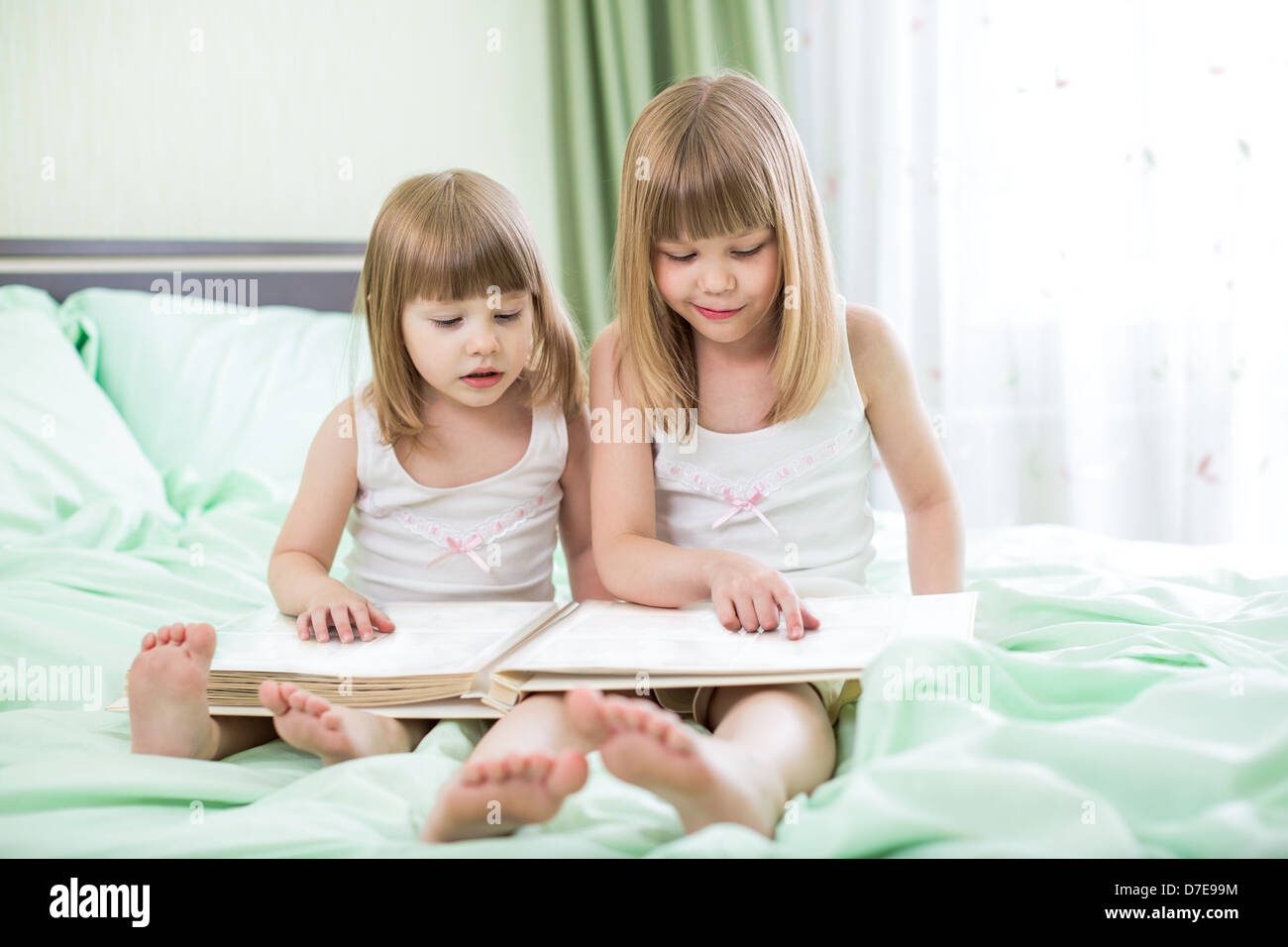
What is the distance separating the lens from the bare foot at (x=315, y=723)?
753 mm

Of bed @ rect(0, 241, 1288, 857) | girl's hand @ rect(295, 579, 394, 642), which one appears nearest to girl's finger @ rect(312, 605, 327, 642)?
girl's hand @ rect(295, 579, 394, 642)

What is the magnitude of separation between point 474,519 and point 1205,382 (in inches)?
60.2

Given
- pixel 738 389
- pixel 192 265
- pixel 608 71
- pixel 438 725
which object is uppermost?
pixel 608 71

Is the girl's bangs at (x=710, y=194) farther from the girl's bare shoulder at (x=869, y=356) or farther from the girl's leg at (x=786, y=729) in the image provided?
the girl's leg at (x=786, y=729)

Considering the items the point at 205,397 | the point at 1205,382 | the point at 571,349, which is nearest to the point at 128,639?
the point at 571,349

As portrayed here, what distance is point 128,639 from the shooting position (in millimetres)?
1085

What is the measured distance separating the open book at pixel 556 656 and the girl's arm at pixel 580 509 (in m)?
0.31

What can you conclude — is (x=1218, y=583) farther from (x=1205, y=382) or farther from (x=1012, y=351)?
(x=1012, y=351)

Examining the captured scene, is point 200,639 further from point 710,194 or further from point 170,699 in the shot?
point 710,194

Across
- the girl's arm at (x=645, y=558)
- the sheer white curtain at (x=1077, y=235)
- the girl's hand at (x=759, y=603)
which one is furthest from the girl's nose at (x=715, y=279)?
the sheer white curtain at (x=1077, y=235)

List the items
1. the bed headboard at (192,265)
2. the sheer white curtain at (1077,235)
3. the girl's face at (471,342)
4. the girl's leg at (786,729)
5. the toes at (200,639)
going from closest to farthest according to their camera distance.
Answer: the girl's leg at (786,729)
the toes at (200,639)
the girl's face at (471,342)
the sheer white curtain at (1077,235)
the bed headboard at (192,265)

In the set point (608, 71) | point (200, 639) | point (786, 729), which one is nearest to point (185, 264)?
point (608, 71)

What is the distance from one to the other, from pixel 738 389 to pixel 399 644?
47 cm

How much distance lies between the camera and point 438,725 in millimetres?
854
